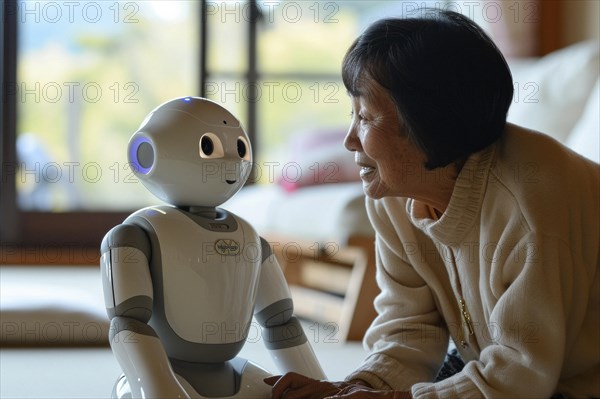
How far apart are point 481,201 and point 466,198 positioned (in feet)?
0.06

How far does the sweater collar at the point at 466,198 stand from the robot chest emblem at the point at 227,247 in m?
0.25

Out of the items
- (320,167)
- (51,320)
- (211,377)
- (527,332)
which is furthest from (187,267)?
(320,167)

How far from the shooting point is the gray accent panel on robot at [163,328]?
3.26ft

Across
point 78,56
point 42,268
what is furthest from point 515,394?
point 78,56

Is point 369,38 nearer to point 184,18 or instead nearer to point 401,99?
point 401,99

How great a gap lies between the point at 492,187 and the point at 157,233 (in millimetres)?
408

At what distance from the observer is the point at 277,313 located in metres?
1.12

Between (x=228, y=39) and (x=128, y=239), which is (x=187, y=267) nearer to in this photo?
(x=128, y=239)

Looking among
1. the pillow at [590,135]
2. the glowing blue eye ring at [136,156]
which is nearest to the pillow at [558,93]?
the pillow at [590,135]

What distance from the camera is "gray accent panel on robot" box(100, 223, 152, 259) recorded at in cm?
98

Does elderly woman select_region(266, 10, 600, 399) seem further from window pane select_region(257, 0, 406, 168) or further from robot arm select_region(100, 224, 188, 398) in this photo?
window pane select_region(257, 0, 406, 168)

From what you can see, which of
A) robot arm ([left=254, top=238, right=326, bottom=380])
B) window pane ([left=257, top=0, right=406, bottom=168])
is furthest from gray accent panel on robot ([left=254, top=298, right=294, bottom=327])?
window pane ([left=257, top=0, right=406, bottom=168])

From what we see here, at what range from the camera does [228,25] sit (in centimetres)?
378

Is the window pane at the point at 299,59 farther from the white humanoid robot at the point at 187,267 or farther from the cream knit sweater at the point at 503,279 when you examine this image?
the white humanoid robot at the point at 187,267
